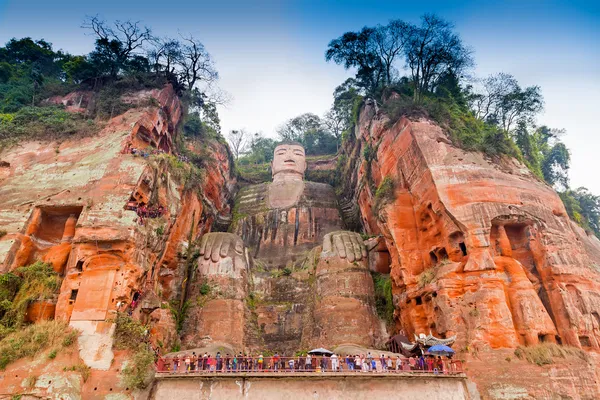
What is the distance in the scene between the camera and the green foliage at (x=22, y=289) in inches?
593

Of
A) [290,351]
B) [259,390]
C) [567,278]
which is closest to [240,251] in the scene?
[290,351]

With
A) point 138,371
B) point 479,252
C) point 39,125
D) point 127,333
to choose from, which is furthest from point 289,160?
point 138,371

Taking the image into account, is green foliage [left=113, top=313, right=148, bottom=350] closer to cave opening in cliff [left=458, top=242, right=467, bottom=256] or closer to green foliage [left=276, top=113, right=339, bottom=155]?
cave opening in cliff [left=458, top=242, right=467, bottom=256]

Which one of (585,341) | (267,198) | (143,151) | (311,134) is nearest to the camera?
(585,341)

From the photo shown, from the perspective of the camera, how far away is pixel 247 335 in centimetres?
2030

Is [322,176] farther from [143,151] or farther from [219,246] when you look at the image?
[143,151]

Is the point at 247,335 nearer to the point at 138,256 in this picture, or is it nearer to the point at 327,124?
the point at 138,256

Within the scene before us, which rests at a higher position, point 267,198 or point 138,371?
point 267,198

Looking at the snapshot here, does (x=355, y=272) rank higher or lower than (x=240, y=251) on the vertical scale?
lower

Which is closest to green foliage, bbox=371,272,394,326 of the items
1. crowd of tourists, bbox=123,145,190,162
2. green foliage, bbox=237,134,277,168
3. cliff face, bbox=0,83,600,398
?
cliff face, bbox=0,83,600,398

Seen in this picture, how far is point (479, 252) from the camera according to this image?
54.7 feet

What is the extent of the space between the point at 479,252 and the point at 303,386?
9.15 metres

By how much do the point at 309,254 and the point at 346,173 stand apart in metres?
12.0

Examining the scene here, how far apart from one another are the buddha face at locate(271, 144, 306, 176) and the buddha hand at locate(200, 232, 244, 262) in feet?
47.8
